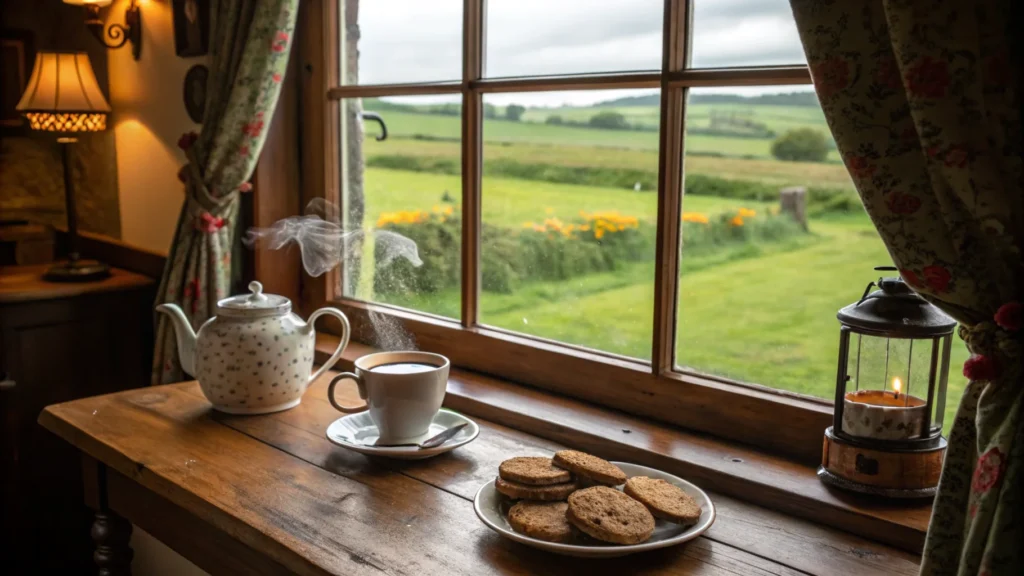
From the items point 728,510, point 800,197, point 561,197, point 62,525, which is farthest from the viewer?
point 62,525

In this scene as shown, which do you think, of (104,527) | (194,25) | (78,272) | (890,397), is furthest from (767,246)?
(78,272)

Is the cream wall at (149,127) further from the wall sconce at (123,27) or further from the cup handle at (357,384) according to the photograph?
the cup handle at (357,384)

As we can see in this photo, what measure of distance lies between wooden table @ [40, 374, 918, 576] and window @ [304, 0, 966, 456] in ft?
0.77

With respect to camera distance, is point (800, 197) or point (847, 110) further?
point (800, 197)

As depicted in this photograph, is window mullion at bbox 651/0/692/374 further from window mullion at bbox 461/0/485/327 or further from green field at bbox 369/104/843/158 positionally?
window mullion at bbox 461/0/485/327

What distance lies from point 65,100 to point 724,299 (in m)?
1.79

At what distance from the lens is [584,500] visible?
1052 mm

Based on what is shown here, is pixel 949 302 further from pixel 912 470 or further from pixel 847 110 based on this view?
pixel 912 470

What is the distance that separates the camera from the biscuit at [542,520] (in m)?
1.02

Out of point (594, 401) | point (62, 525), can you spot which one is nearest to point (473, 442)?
point (594, 401)

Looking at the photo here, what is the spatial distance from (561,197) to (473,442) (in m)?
0.50

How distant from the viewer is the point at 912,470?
110 centimetres

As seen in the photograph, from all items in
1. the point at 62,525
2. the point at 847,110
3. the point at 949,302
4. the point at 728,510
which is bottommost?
the point at 62,525

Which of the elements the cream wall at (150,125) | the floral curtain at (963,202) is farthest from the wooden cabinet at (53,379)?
the floral curtain at (963,202)
